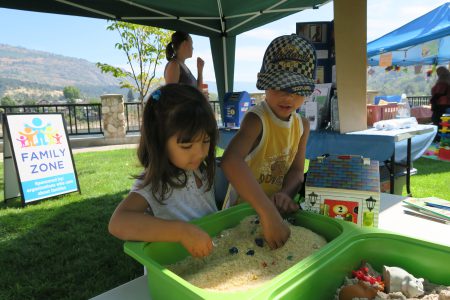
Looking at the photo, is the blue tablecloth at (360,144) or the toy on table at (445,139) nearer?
the blue tablecloth at (360,144)

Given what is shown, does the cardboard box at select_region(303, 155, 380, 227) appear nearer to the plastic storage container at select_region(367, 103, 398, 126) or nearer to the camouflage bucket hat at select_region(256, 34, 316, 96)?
the camouflage bucket hat at select_region(256, 34, 316, 96)

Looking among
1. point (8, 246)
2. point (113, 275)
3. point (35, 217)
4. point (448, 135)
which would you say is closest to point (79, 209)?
point (35, 217)

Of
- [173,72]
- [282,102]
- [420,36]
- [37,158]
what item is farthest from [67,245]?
[420,36]

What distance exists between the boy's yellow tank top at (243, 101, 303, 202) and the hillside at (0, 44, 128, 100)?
59336 mm

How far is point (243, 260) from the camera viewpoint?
25.7 inches

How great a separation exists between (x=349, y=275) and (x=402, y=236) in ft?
0.42

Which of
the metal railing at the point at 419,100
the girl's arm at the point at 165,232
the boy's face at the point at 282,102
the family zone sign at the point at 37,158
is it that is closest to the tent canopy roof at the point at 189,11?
the family zone sign at the point at 37,158

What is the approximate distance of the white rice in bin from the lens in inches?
22.6

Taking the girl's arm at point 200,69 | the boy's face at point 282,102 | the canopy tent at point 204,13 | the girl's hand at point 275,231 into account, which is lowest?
the girl's hand at point 275,231

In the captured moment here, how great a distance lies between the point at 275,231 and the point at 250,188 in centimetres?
12

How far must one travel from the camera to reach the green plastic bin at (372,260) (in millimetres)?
499

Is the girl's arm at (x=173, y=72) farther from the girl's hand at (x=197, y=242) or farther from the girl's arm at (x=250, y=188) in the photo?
the girl's hand at (x=197, y=242)

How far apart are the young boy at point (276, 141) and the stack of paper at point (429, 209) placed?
35 centimetres

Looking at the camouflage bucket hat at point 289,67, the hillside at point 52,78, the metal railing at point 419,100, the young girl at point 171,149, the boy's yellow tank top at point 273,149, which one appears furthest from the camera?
the hillside at point 52,78
